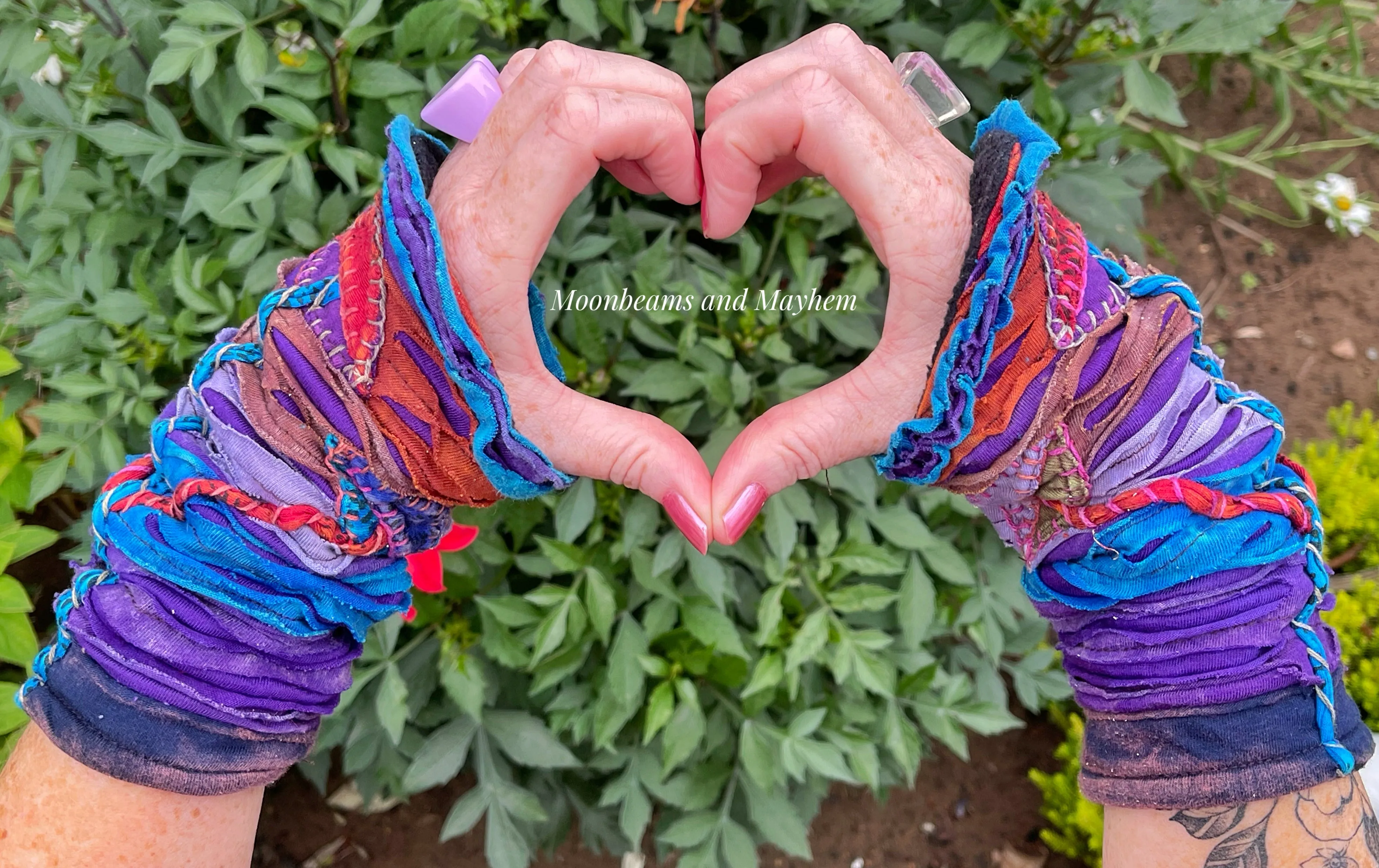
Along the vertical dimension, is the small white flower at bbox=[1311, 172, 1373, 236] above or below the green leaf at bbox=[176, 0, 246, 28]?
below

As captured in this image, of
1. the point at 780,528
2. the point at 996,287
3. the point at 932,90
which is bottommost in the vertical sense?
the point at 780,528

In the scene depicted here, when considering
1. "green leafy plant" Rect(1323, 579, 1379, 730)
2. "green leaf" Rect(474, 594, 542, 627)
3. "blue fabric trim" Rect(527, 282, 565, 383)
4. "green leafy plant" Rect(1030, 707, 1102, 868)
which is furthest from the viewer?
"green leafy plant" Rect(1030, 707, 1102, 868)

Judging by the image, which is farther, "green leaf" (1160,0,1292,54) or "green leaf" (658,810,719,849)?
"green leaf" (658,810,719,849)

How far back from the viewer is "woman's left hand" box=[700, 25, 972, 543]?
1.05 meters

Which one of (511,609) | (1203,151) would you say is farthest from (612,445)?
(1203,151)

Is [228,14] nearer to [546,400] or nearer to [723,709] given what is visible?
[546,400]

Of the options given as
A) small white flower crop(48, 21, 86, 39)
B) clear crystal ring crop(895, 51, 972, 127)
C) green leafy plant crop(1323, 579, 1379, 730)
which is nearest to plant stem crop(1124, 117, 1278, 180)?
green leafy plant crop(1323, 579, 1379, 730)

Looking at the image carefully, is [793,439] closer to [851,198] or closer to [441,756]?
[851,198]

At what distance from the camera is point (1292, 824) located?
1112 millimetres

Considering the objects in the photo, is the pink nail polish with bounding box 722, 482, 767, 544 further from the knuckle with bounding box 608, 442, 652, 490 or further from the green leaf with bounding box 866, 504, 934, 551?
the green leaf with bounding box 866, 504, 934, 551

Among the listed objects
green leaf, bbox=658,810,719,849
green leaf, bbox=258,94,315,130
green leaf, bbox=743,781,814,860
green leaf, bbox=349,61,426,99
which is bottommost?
green leaf, bbox=658,810,719,849

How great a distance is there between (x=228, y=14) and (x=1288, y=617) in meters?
1.70

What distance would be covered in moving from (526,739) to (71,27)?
5.03 ft

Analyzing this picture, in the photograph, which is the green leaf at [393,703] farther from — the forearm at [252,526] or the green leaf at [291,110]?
the green leaf at [291,110]
